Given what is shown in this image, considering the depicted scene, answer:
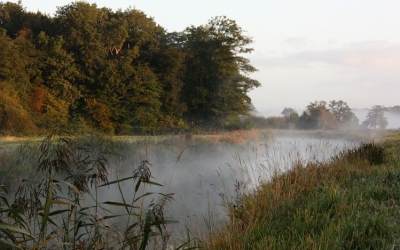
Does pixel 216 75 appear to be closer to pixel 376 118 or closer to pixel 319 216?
pixel 376 118

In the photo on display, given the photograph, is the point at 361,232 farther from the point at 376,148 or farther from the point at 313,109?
the point at 313,109

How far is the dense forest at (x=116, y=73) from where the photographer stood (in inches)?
826

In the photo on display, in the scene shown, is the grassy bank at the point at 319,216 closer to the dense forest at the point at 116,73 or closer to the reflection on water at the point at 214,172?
the reflection on water at the point at 214,172

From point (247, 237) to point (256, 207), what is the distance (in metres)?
1.06

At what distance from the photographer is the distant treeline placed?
25297 millimetres

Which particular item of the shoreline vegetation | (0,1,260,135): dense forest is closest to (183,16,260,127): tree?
(0,1,260,135): dense forest

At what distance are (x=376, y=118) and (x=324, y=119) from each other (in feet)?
11.9

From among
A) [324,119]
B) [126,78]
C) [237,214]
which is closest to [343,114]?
[324,119]

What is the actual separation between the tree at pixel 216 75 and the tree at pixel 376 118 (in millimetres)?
8407

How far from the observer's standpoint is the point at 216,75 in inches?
1156

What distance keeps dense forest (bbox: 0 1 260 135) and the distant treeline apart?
2944mm

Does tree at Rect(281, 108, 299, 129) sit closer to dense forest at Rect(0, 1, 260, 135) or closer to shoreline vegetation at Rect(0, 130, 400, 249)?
dense forest at Rect(0, 1, 260, 135)

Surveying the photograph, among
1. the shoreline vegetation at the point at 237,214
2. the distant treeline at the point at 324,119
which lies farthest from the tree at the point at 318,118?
the shoreline vegetation at the point at 237,214

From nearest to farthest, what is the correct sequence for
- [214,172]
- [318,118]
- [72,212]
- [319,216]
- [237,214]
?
[72,212], [319,216], [237,214], [214,172], [318,118]
